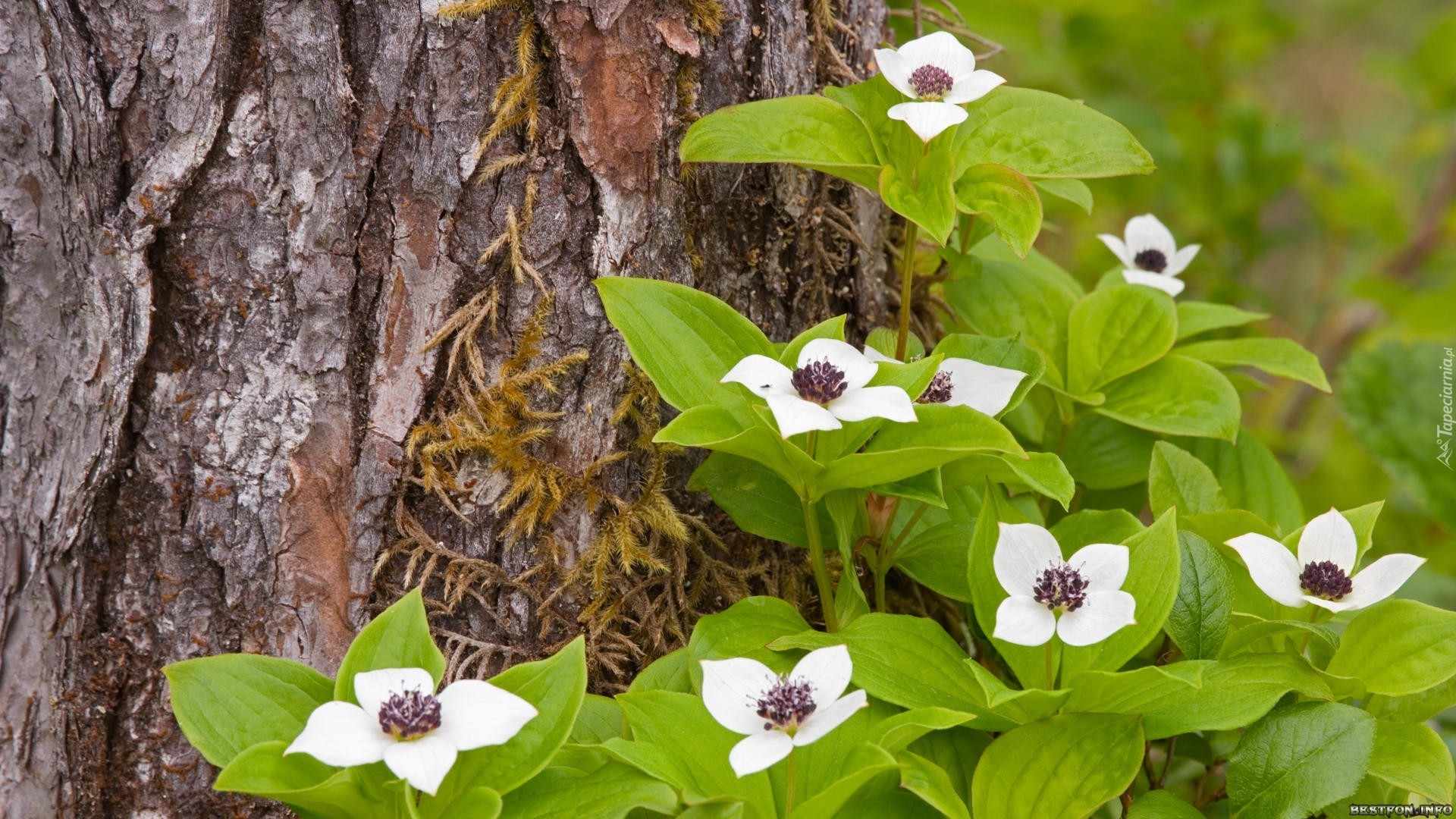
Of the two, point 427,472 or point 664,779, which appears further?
point 427,472

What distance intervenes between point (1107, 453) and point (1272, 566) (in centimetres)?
40

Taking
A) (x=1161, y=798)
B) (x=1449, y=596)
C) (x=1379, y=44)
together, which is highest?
(x=1379, y=44)

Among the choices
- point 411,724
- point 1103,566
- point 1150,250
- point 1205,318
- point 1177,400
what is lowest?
point 411,724

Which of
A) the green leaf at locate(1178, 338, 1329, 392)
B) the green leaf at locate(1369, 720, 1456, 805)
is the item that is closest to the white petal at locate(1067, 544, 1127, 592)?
the green leaf at locate(1369, 720, 1456, 805)

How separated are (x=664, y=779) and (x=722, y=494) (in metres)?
0.39

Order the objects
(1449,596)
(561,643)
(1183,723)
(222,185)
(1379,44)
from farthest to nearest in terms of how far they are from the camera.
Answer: (1379,44) < (1449,596) < (561,643) < (222,185) < (1183,723)

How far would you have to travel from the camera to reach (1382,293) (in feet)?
8.85

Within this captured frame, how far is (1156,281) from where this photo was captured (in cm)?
153

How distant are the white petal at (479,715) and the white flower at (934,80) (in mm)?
722

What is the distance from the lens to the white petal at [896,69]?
117 cm

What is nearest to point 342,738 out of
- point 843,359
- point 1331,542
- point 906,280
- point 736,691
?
point 736,691

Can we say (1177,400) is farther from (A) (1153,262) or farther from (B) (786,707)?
(B) (786,707)

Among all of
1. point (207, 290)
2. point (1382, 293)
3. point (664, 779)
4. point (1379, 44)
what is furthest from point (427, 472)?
point (1379, 44)

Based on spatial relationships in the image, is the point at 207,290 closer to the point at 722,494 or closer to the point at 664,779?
the point at 722,494
